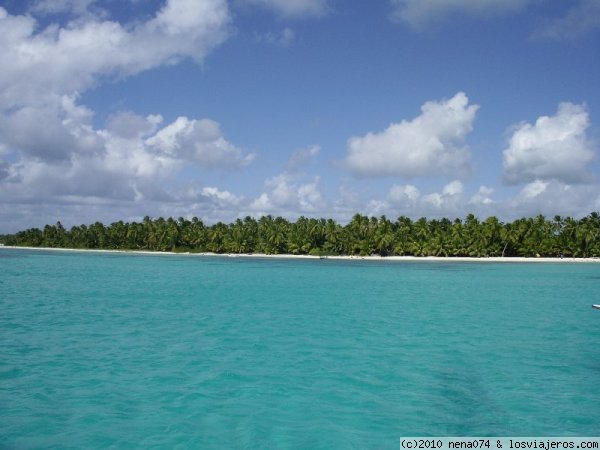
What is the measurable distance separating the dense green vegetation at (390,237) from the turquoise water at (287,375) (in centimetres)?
10416

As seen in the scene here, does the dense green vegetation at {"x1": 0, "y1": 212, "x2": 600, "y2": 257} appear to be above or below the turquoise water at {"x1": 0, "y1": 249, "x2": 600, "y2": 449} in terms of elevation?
above

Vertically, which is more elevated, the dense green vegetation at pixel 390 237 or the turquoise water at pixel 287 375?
the dense green vegetation at pixel 390 237

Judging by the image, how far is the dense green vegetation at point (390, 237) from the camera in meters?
133

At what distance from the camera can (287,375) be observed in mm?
17438

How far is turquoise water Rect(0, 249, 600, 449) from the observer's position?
490 inches

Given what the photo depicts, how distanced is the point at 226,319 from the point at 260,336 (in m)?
6.05

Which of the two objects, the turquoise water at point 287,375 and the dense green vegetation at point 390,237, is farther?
the dense green vegetation at point 390,237

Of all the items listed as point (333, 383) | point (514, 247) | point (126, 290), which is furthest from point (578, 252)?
point (333, 383)

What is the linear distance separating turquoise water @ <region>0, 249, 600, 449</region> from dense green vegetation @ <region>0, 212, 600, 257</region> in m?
104

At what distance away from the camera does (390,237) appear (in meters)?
140

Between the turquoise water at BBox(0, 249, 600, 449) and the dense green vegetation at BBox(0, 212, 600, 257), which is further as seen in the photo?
the dense green vegetation at BBox(0, 212, 600, 257)

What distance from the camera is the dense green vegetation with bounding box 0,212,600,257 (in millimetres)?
132750

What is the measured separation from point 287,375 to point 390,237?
125 m

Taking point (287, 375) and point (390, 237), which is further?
point (390, 237)
